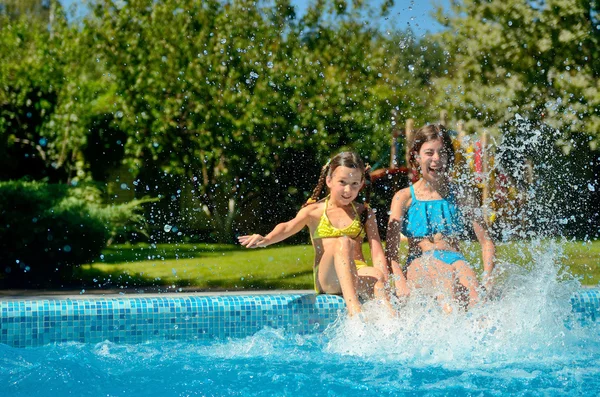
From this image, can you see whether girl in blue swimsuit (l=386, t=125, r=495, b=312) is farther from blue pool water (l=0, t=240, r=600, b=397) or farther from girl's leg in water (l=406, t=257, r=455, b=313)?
blue pool water (l=0, t=240, r=600, b=397)

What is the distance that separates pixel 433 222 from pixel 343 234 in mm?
529

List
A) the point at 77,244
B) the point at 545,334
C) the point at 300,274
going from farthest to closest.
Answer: the point at 300,274, the point at 77,244, the point at 545,334

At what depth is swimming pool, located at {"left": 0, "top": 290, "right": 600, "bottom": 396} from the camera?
3395 millimetres

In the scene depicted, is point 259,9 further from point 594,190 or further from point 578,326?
point 578,326

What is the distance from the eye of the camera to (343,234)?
455 centimetres

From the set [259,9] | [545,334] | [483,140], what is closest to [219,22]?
[259,9]

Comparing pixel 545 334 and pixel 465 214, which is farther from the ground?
pixel 465 214

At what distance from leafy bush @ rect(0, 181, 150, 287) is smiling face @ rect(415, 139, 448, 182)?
4.41 meters

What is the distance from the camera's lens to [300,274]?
8.85 m

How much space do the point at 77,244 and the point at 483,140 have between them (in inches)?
235

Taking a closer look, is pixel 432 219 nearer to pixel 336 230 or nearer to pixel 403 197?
pixel 403 197

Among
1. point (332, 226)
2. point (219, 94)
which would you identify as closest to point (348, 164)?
point (332, 226)

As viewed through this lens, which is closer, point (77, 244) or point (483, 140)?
point (77, 244)

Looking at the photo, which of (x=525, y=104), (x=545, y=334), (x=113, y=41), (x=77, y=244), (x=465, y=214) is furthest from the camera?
(x=525, y=104)
